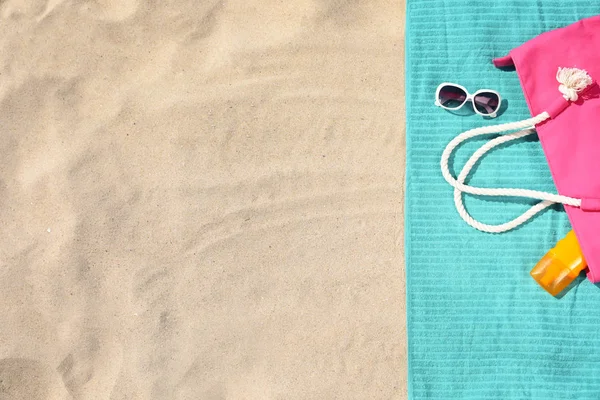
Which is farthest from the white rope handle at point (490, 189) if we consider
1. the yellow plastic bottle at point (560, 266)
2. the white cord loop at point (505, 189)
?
the yellow plastic bottle at point (560, 266)

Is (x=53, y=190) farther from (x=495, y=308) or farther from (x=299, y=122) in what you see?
(x=495, y=308)

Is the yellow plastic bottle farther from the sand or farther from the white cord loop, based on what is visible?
the sand

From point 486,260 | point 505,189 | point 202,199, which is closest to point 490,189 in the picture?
point 505,189

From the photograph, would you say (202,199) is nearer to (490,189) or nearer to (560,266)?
(490,189)

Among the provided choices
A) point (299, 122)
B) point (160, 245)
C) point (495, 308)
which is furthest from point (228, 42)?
point (495, 308)

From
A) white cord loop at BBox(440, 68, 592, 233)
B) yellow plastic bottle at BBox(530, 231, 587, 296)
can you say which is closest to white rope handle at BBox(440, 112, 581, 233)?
white cord loop at BBox(440, 68, 592, 233)

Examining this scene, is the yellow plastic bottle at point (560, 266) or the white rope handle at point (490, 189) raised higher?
the white rope handle at point (490, 189)

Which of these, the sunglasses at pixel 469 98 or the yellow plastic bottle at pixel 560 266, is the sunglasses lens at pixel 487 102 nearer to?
the sunglasses at pixel 469 98
